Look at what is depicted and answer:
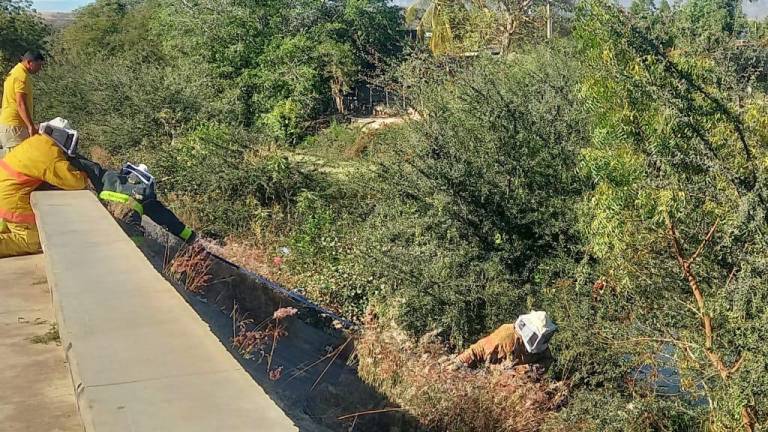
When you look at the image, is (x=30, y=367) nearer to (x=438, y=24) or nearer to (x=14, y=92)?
(x=14, y=92)

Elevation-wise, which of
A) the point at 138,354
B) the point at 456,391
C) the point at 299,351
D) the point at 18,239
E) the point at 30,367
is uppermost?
the point at 138,354

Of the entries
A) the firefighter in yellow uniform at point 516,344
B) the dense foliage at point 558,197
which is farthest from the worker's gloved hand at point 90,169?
the firefighter in yellow uniform at point 516,344

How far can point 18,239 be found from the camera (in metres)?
7.01

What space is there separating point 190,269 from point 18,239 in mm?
1516

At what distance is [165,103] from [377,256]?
10211mm

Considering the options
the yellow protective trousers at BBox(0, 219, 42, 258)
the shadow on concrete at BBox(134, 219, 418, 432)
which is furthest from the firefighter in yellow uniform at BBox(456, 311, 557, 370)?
the yellow protective trousers at BBox(0, 219, 42, 258)

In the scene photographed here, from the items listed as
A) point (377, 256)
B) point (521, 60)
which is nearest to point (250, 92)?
point (521, 60)

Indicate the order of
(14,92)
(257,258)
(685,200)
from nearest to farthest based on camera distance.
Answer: (685,200), (14,92), (257,258)

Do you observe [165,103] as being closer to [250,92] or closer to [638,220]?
[250,92]

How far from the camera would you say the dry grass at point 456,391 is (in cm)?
664

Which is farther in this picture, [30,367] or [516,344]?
[516,344]

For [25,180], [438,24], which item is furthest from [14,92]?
[438,24]

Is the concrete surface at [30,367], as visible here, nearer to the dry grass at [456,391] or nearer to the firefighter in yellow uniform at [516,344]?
the dry grass at [456,391]

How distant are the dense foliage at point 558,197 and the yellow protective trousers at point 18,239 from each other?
134 inches
